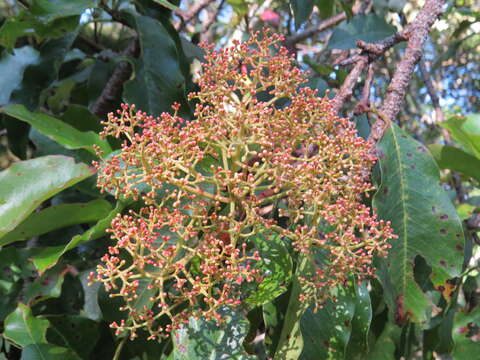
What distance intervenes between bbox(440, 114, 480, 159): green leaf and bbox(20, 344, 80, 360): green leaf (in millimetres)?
1008

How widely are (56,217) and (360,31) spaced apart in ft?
3.94

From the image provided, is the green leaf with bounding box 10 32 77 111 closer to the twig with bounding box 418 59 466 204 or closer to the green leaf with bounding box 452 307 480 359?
the twig with bounding box 418 59 466 204

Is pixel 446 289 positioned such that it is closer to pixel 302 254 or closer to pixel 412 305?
pixel 412 305

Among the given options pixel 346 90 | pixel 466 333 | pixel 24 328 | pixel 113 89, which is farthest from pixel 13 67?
pixel 466 333

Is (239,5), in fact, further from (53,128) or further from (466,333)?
(466,333)

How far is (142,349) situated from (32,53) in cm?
107

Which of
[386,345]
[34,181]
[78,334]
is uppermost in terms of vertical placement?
[34,181]

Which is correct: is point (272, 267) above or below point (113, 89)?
above

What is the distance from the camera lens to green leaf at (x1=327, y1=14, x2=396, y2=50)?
170 centimetres

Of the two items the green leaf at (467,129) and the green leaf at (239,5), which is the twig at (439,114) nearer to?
the green leaf at (467,129)

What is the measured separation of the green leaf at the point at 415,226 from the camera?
1.01m

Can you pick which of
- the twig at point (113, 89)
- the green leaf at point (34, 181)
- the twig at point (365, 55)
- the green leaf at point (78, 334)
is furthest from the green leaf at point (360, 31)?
the green leaf at point (78, 334)

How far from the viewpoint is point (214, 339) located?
89 centimetres

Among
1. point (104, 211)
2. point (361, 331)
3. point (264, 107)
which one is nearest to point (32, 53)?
point (104, 211)
